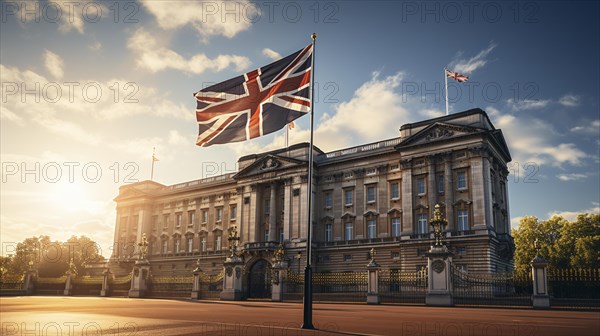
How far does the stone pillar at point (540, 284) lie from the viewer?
24938 millimetres

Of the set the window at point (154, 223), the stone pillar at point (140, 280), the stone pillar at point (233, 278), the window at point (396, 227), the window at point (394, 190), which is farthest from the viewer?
the window at point (154, 223)

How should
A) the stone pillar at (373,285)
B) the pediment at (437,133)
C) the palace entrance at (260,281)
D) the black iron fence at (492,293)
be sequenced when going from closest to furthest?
the black iron fence at (492,293) → the stone pillar at (373,285) → the palace entrance at (260,281) → the pediment at (437,133)

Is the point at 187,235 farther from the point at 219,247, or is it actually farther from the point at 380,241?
the point at 380,241

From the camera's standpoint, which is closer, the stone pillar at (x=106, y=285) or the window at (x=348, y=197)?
the stone pillar at (x=106, y=285)

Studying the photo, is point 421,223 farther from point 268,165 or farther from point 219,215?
point 219,215

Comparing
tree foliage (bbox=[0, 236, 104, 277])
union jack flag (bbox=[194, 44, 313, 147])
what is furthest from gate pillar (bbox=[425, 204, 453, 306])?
tree foliage (bbox=[0, 236, 104, 277])

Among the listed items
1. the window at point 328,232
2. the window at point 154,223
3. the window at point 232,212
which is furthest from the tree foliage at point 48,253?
the window at point 328,232

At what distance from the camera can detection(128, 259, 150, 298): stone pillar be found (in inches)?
1763

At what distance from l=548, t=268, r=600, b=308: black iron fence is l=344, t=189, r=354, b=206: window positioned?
30.4 meters

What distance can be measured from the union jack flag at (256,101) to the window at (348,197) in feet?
130

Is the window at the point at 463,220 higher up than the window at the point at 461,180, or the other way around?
the window at the point at 461,180

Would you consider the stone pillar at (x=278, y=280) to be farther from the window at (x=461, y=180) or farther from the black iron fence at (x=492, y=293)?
the window at (x=461, y=180)

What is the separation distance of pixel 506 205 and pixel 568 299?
104 feet

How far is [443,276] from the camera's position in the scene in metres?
27.4
